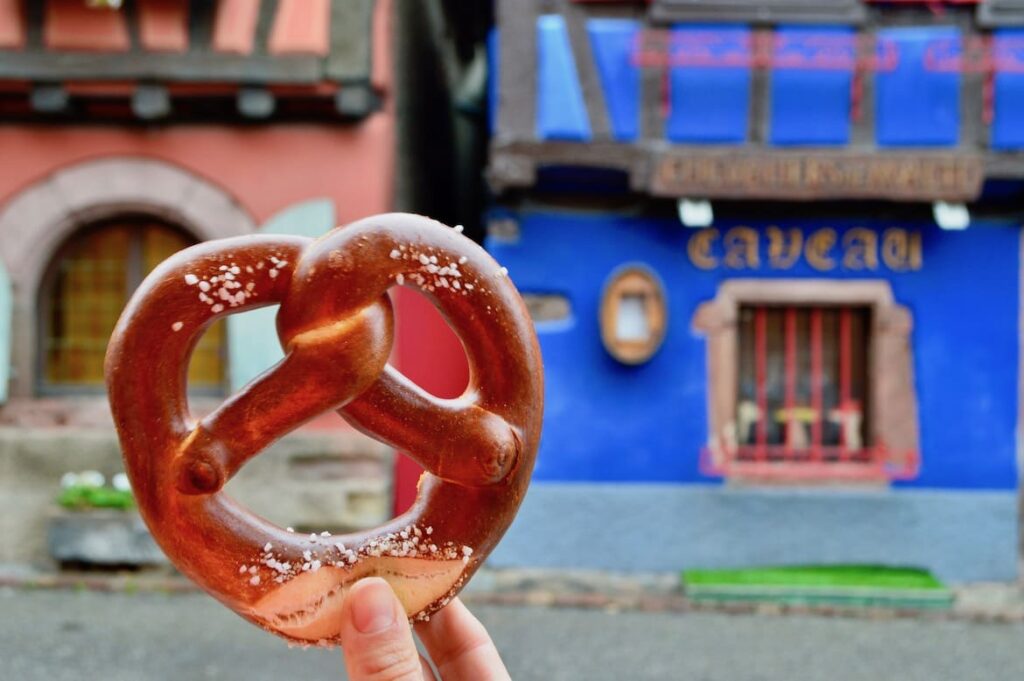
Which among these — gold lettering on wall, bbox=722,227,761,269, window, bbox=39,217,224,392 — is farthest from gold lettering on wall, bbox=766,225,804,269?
window, bbox=39,217,224,392

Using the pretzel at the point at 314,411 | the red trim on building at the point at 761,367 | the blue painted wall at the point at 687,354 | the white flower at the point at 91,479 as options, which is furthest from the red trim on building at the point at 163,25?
the pretzel at the point at 314,411

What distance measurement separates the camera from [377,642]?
1534 millimetres

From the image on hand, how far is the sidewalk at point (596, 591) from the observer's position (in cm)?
586

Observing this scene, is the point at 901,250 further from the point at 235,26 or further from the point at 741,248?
the point at 235,26

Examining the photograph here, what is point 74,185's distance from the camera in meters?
6.15

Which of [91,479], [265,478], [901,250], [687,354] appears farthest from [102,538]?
[901,250]

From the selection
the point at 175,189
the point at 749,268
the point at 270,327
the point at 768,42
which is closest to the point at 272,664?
the point at 270,327

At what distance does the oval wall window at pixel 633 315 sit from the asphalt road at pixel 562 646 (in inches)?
65.8

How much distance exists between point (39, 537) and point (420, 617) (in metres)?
5.44

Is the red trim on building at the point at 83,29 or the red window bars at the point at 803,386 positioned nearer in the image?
the red trim on building at the point at 83,29

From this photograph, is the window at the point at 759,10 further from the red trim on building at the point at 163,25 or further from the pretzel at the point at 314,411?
the pretzel at the point at 314,411

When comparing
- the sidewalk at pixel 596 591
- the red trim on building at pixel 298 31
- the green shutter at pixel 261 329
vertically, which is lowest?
the sidewalk at pixel 596 591

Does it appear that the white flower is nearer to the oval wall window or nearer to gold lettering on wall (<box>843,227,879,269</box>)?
the oval wall window

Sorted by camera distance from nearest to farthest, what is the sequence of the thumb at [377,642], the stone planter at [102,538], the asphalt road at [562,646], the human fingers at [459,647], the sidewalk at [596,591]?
1. the thumb at [377,642]
2. the human fingers at [459,647]
3. the asphalt road at [562,646]
4. the sidewalk at [596,591]
5. the stone planter at [102,538]
